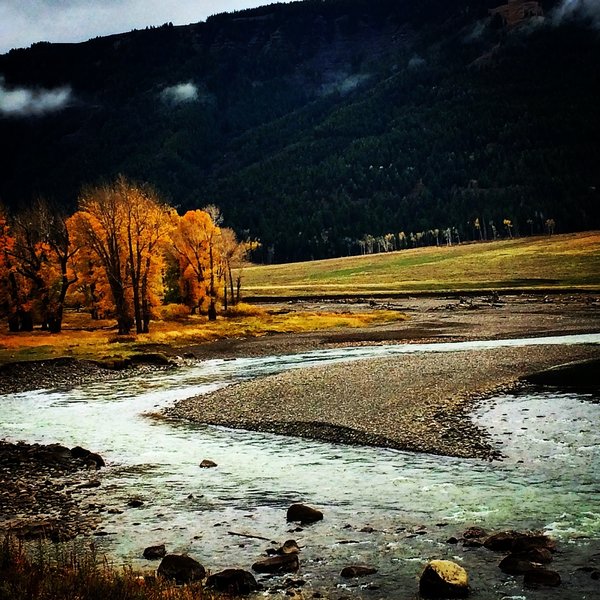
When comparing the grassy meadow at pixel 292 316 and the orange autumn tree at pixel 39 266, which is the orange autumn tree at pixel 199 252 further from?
the orange autumn tree at pixel 39 266

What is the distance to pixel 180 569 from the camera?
1333 cm

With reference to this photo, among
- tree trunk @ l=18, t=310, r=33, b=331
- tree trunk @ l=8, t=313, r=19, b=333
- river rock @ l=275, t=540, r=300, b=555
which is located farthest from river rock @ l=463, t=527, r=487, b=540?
tree trunk @ l=8, t=313, r=19, b=333

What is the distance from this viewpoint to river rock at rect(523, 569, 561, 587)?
42.1ft

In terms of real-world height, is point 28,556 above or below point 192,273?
below

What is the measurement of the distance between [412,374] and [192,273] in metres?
57.3

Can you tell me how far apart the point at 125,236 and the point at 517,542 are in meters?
71.6

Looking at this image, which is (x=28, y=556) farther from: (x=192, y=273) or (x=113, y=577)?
(x=192, y=273)

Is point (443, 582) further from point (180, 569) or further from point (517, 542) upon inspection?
point (180, 569)

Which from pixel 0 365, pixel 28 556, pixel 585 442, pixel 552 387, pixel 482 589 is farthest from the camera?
pixel 0 365

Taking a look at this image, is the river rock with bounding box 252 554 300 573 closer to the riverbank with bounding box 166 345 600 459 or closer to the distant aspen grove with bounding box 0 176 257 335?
the riverbank with bounding box 166 345 600 459

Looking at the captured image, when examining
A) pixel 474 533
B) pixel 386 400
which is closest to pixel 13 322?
pixel 386 400

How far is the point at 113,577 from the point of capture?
1135 centimetres

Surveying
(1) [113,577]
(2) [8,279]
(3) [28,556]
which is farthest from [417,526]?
(2) [8,279]

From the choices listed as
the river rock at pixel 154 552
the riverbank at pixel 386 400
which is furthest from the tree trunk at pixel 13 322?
the river rock at pixel 154 552
